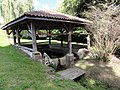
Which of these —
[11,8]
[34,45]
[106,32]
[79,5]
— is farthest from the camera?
[11,8]

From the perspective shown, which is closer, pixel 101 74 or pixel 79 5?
pixel 101 74

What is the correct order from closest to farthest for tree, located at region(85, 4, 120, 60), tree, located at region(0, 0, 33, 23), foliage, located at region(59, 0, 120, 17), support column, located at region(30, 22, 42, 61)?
1. support column, located at region(30, 22, 42, 61)
2. tree, located at region(85, 4, 120, 60)
3. foliage, located at region(59, 0, 120, 17)
4. tree, located at region(0, 0, 33, 23)

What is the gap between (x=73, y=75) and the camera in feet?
22.9

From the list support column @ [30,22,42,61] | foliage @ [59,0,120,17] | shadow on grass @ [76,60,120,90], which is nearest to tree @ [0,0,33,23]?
foliage @ [59,0,120,17]

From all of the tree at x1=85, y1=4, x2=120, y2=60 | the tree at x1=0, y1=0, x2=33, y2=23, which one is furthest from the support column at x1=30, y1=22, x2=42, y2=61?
the tree at x1=0, y1=0, x2=33, y2=23

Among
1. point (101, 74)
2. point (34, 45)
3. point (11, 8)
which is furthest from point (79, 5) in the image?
point (11, 8)

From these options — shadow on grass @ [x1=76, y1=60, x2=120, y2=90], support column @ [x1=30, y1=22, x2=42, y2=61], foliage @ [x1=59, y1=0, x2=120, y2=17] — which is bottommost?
shadow on grass @ [x1=76, y1=60, x2=120, y2=90]

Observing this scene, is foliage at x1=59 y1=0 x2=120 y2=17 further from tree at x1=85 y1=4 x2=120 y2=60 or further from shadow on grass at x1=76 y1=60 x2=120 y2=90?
shadow on grass at x1=76 y1=60 x2=120 y2=90

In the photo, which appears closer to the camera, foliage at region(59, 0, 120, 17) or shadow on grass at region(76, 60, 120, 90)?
shadow on grass at region(76, 60, 120, 90)

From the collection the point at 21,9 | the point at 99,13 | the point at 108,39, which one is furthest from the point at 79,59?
the point at 21,9

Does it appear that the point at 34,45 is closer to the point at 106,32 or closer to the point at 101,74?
the point at 101,74

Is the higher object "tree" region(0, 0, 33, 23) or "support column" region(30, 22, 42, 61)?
"tree" region(0, 0, 33, 23)

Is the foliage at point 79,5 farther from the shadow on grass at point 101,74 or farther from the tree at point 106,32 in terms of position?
the shadow on grass at point 101,74

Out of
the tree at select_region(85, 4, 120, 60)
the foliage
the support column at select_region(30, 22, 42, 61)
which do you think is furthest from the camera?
the foliage
